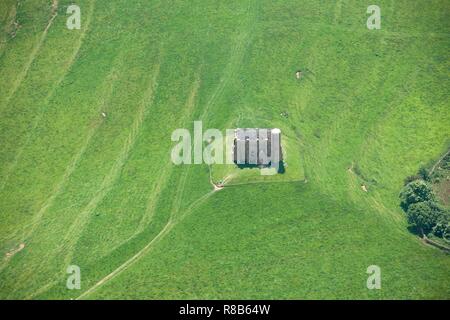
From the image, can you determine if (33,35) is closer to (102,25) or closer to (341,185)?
(102,25)

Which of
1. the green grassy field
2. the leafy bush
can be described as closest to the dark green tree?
the leafy bush

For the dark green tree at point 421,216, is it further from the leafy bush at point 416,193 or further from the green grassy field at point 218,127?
the green grassy field at point 218,127

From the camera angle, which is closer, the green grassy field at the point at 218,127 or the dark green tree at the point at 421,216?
the green grassy field at the point at 218,127

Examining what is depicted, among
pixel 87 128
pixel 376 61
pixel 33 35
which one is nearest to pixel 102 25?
pixel 33 35

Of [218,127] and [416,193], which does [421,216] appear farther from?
[218,127]

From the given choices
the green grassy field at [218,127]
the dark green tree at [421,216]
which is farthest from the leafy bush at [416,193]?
the green grassy field at [218,127]

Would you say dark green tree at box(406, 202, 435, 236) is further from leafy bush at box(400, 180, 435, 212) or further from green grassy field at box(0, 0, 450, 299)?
green grassy field at box(0, 0, 450, 299)

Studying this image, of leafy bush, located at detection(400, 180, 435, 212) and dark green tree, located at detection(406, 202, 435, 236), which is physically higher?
leafy bush, located at detection(400, 180, 435, 212)

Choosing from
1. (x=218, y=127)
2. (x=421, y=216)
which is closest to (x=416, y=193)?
(x=421, y=216)
